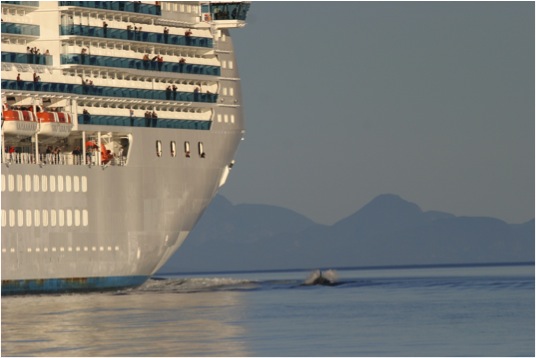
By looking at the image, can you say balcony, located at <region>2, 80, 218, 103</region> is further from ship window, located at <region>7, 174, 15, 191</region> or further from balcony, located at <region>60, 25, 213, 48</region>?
ship window, located at <region>7, 174, 15, 191</region>

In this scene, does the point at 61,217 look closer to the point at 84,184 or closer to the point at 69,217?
the point at 69,217

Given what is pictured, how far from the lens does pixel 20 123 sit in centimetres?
9619

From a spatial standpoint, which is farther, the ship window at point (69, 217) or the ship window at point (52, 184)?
the ship window at point (69, 217)

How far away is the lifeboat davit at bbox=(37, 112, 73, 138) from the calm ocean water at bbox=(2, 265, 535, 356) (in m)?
7.86

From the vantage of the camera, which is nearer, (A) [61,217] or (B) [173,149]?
(A) [61,217]

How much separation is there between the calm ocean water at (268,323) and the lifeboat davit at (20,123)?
310 inches

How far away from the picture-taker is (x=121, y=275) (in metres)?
100

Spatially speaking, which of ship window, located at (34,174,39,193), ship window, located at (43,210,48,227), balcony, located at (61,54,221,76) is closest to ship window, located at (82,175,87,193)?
ship window, located at (43,210,48,227)

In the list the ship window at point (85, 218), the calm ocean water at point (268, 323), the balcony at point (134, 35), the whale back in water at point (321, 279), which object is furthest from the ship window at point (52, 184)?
the whale back in water at point (321, 279)

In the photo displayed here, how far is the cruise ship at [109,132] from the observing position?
96.2 m

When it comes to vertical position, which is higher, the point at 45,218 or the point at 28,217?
the point at 28,217

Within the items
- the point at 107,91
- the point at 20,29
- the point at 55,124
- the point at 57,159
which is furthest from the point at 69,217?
the point at 20,29

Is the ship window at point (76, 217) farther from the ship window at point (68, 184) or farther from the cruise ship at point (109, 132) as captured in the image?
the ship window at point (68, 184)

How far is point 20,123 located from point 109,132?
6.92 meters
